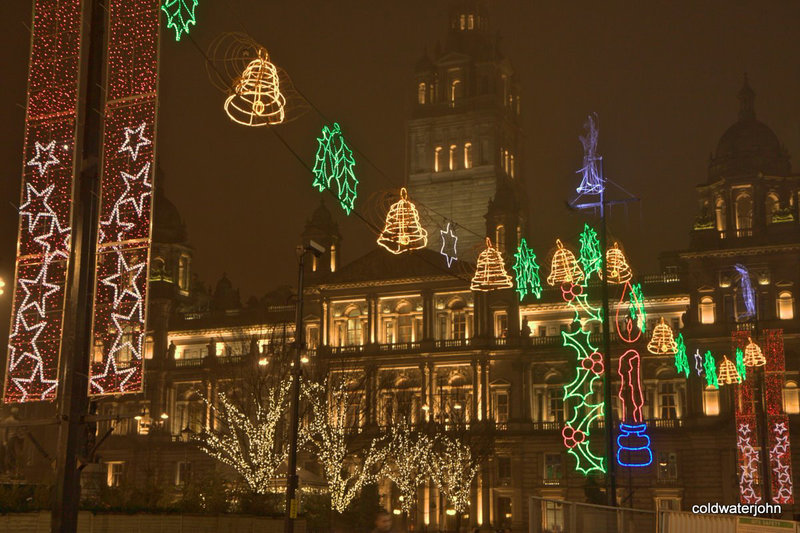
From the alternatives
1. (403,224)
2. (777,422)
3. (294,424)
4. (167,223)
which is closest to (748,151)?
(777,422)

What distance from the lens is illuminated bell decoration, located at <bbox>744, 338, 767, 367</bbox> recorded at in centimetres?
4653

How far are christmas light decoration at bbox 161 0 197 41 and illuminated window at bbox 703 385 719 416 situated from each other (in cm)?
6247

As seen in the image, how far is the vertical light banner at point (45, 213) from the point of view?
49.4 ft

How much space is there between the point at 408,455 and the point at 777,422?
19.6 m

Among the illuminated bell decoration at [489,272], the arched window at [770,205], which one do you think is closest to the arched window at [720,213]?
the arched window at [770,205]

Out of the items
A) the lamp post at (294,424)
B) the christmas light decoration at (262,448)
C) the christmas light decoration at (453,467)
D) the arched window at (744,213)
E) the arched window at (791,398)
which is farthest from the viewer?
the arched window at (744,213)

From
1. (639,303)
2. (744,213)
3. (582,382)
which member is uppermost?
(744,213)

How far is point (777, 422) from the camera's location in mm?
58656

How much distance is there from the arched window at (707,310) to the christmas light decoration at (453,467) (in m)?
17.8

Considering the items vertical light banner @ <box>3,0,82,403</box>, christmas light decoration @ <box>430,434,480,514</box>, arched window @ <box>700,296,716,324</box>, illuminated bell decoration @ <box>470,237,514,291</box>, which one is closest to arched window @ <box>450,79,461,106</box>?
arched window @ <box>700,296,716,324</box>

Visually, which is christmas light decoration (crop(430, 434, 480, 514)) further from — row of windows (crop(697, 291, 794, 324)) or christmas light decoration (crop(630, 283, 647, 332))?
christmas light decoration (crop(630, 283, 647, 332))

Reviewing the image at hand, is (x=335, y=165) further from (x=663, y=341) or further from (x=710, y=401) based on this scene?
(x=710, y=401)

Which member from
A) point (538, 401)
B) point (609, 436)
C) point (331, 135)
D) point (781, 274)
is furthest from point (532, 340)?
point (331, 135)

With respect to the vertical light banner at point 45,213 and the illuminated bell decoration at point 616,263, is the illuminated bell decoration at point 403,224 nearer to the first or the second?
the vertical light banner at point 45,213
